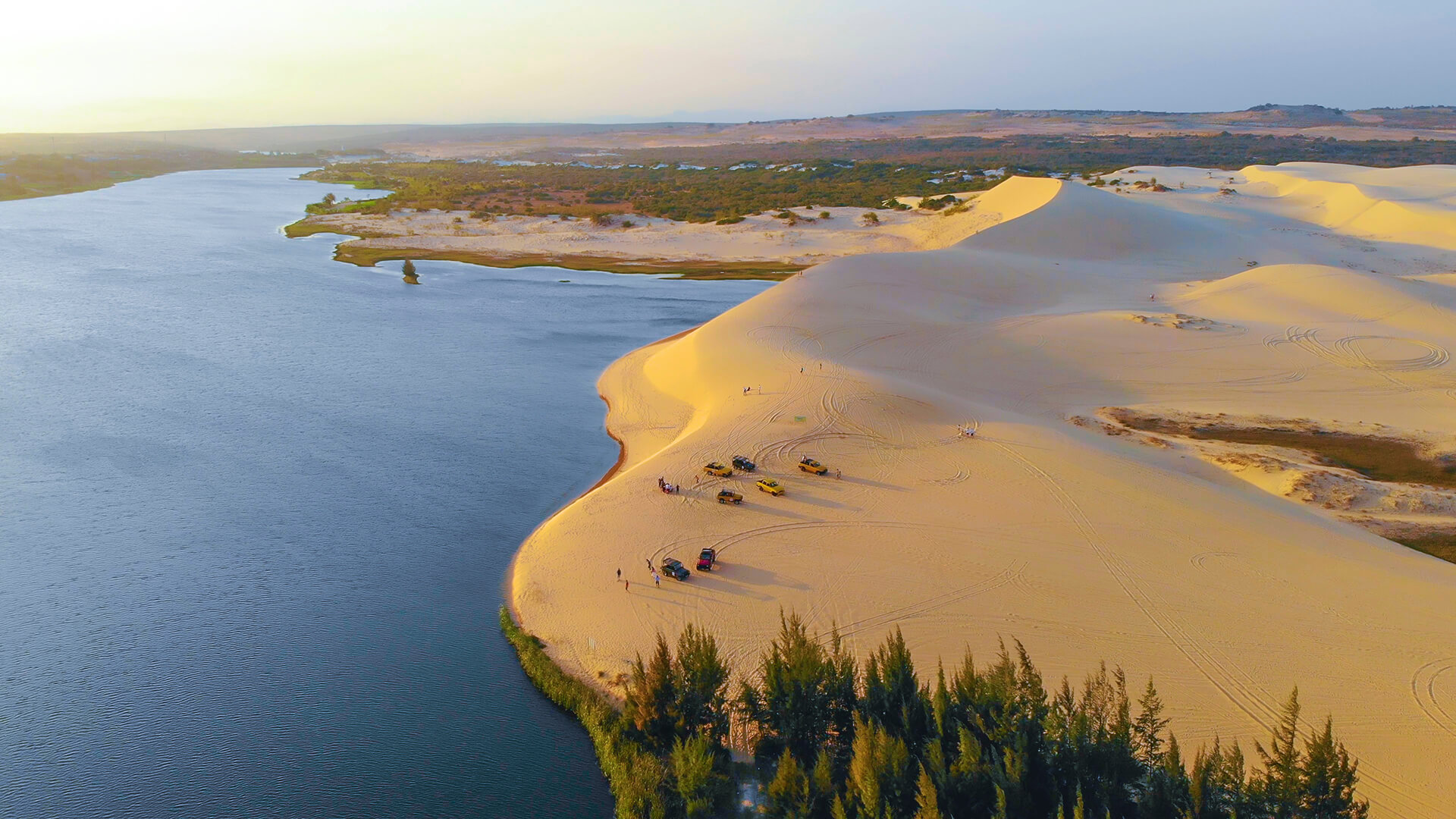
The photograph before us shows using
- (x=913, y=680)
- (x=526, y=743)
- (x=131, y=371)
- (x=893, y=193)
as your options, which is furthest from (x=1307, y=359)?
(x=893, y=193)

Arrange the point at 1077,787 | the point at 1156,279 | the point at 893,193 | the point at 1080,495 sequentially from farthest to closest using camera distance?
1. the point at 893,193
2. the point at 1156,279
3. the point at 1080,495
4. the point at 1077,787

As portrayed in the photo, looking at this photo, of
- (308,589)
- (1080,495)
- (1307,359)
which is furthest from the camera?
(1307,359)

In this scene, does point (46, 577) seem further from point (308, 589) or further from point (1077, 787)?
point (1077, 787)

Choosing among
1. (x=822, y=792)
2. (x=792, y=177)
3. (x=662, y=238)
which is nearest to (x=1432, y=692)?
(x=822, y=792)

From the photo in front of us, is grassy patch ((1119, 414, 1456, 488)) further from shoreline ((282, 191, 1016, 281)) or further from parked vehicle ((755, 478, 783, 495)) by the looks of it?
shoreline ((282, 191, 1016, 281))

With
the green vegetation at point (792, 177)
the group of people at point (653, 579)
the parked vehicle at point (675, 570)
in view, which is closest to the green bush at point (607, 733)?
the group of people at point (653, 579)

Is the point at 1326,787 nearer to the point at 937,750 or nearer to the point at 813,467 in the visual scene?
the point at 937,750

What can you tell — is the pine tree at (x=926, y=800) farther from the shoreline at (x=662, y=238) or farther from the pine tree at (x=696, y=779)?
the shoreline at (x=662, y=238)

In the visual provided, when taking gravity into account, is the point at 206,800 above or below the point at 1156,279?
below
